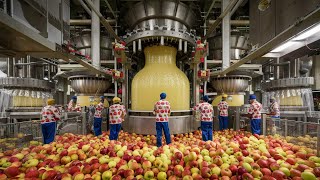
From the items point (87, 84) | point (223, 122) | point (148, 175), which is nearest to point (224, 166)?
point (148, 175)

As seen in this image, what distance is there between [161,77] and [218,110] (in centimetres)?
285

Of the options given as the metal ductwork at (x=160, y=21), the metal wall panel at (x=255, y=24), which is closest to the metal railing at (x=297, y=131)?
the metal wall panel at (x=255, y=24)

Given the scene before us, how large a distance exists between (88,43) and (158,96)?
15.4 feet

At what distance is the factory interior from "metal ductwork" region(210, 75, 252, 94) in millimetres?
47

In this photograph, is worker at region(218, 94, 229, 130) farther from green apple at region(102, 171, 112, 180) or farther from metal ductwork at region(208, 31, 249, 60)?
green apple at region(102, 171, 112, 180)

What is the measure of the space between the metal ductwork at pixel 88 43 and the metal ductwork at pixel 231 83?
4857 mm

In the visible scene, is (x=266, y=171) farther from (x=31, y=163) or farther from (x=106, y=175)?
(x=31, y=163)

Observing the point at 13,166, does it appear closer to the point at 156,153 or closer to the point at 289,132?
the point at 156,153

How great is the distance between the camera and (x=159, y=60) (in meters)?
5.87

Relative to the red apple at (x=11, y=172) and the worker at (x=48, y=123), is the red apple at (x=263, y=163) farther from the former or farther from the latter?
the worker at (x=48, y=123)

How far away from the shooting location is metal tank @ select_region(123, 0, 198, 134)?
5422 millimetres

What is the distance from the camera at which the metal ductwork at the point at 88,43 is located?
846cm

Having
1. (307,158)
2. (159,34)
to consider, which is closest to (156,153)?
(307,158)

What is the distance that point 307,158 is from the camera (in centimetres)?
270
